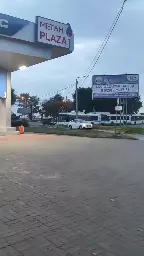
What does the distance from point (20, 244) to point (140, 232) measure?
171 cm

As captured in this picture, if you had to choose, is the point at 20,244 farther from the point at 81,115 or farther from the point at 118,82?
the point at 81,115

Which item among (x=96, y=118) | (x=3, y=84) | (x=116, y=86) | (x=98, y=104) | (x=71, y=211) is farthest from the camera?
(x=98, y=104)

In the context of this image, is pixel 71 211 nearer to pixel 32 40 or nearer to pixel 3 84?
pixel 32 40

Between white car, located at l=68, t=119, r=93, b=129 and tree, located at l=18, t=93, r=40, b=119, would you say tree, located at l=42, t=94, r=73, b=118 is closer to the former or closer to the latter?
tree, located at l=18, t=93, r=40, b=119

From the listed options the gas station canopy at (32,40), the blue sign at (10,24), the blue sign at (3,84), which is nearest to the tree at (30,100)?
the blue sign at (3,84)

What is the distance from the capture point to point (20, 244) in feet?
13.6

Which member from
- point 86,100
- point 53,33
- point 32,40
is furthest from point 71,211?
point 86,100

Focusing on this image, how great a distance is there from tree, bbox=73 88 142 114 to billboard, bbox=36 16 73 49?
54.5 m

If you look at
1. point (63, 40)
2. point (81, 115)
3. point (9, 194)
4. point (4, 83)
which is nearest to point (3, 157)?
point (9, 194)

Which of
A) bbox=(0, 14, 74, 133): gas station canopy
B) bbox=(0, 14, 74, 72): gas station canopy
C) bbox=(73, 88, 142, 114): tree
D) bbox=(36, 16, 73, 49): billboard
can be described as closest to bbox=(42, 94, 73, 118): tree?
bbox=(73, 88, 142, 114): tree

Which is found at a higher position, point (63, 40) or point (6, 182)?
point (63, 40)

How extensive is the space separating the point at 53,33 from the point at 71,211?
20650 millimetres

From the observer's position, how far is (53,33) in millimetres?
24406

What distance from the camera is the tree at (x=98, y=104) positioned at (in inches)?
3150
